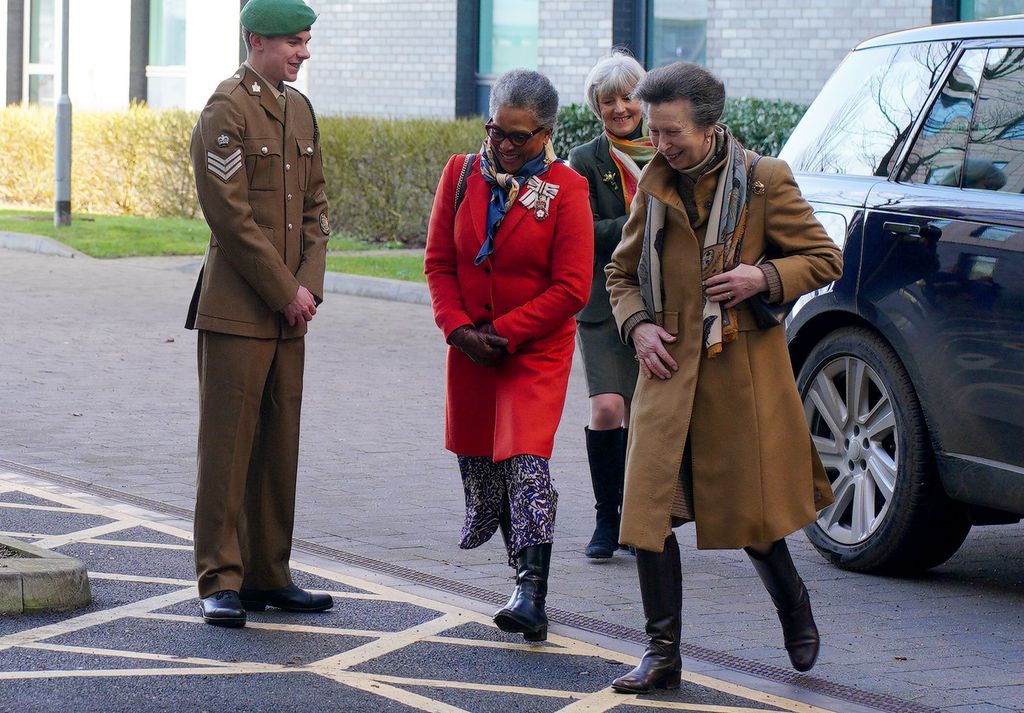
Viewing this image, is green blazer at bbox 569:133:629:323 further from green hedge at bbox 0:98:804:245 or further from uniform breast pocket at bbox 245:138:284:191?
green hedge at bbox 0:98:804:245

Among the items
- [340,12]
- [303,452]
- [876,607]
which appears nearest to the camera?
[876,607]

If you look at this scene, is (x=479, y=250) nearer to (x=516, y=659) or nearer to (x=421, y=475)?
(x=516, y=659)

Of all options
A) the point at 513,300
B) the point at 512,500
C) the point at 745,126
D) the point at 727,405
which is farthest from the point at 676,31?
the point at 727,405

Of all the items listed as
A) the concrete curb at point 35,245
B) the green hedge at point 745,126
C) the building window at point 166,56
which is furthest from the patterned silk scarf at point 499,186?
the building window at point 166,56

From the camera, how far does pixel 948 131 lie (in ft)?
20.4

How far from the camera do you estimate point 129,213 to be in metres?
25.6

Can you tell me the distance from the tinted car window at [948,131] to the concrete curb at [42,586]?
3.16 meters

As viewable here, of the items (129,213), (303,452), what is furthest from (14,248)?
(303,452)

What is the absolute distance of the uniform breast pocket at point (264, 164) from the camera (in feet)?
17.6

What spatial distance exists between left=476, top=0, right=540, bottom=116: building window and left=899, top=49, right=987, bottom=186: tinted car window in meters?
16.9

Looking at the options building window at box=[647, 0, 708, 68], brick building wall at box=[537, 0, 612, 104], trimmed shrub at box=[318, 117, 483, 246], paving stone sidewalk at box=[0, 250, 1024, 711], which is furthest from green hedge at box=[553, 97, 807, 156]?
brick building wall at box=[537, 0, 612, 104]

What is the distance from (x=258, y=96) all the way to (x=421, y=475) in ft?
10.4

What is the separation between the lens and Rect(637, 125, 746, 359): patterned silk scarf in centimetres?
484

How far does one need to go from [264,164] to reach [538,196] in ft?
2.76
